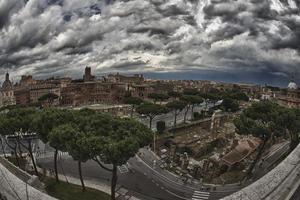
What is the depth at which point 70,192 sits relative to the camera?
29.9 metres

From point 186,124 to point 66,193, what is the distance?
33.4 metres

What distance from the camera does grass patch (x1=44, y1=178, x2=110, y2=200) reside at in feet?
94.6

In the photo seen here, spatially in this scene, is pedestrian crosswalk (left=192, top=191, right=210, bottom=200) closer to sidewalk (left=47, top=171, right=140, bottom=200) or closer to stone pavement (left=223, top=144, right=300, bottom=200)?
sidewalk (left=47, top=171, right=140, bottom=200)

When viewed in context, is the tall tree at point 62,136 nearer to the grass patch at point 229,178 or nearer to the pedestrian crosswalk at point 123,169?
the pedestrian crosswalk at point 123,169

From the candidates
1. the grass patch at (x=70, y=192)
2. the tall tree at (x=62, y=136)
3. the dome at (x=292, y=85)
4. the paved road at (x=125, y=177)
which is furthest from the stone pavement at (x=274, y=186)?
the dome at (x=292, y=85)

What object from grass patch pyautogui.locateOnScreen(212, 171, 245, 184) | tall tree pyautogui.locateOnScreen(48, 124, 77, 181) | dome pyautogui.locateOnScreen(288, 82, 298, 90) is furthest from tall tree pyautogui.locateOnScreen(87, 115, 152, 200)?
dome pyautogui.locateOnScreen(288, 82, 298, 90)

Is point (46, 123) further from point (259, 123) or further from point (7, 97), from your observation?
point (7, 97)

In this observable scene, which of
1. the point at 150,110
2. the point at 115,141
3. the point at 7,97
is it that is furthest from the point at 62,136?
the point at 7,97

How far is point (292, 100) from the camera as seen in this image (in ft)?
269

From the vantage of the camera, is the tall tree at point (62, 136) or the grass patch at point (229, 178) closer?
the tall tree at point (62, 136)

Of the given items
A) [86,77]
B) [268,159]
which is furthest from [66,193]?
[86,77]

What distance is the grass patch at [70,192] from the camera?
28.8 m

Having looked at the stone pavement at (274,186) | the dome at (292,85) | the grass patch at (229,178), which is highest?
the dome at (292,85)

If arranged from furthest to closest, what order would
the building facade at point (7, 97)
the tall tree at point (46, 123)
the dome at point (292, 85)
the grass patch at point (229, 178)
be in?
the dome at point (292, 85), the building facade at point (7, 97), the grass patch at point (229, 178), the tall tree at point (46, 123)
